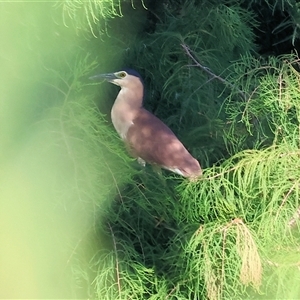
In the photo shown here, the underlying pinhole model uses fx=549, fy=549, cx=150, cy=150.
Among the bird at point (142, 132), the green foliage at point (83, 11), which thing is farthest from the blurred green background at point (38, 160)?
the bird at point (142, 132)

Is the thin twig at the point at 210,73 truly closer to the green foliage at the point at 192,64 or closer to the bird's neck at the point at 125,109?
the green foliage at the point at 192,64

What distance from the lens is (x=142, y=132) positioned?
0.84 m

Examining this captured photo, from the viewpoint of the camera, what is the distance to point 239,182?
724 mm

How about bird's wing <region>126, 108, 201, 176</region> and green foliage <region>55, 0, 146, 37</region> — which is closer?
green foliage <region>55, 0, 146, 37</region>

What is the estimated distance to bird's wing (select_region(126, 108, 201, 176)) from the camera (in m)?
0.79

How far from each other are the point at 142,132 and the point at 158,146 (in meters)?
0.04

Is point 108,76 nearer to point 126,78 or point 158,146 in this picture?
point 126,78

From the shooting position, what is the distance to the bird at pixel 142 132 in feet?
2.62

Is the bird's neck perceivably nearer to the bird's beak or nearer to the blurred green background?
the bird's beak

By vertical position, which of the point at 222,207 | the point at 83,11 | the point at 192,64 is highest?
the point at 83,11

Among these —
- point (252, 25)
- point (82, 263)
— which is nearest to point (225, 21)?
point (252, 25)

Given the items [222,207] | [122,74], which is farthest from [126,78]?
[222,207]

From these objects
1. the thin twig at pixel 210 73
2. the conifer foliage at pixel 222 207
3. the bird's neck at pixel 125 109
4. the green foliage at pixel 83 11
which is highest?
the green foliage at pixel 83 11

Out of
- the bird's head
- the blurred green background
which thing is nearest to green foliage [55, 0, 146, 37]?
the blurred green background
